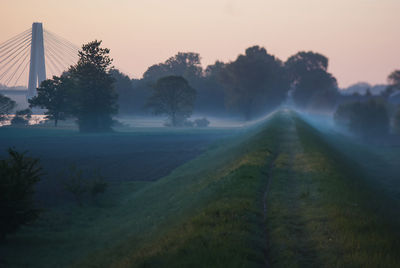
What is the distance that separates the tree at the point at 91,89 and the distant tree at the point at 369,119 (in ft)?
204

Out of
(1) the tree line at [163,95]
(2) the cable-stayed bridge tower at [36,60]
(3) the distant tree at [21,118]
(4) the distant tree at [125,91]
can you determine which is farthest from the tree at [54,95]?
(4) the distant tree at [125,91]

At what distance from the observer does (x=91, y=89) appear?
10025 cm

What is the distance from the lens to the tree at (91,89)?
99312 mm

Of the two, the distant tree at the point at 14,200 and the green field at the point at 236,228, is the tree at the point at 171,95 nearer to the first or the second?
the green field at the point at 236,228

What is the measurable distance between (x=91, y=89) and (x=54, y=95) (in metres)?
13.4

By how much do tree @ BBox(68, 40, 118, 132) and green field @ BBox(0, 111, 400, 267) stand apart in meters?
73.5

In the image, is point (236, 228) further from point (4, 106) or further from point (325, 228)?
point (4, 106)

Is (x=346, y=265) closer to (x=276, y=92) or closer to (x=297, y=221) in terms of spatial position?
(x=297, y=221)

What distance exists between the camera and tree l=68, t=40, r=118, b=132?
326 ft

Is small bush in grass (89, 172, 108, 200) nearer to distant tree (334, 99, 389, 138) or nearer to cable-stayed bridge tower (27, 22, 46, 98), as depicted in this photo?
distant tree (334, 99, 389, 138)

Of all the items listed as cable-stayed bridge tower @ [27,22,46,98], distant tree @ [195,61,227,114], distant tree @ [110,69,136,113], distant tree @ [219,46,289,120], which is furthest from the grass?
distant tree @ [195,61,227,114]

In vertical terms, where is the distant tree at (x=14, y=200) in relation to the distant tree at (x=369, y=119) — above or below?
below

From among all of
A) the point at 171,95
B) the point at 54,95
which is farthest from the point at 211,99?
the point at 54,95

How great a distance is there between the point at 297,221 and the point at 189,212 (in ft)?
18.3
